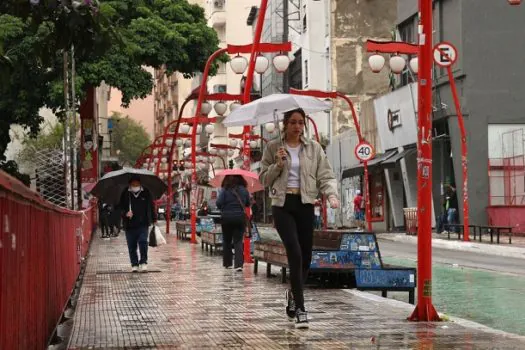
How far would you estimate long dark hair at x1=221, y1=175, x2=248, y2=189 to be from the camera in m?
19.1

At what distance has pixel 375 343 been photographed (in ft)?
26.9

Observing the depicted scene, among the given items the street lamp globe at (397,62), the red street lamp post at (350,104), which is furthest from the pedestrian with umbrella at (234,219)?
the red street lamp post at (350,104)

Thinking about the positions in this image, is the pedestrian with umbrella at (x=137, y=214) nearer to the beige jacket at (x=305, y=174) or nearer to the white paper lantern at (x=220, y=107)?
the beige jacket at (x=305, y=174)

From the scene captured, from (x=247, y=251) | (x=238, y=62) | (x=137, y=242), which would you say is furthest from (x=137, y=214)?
(x=238, y=62)

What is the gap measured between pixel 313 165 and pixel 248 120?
17.0 feet

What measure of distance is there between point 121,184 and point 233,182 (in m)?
2.16

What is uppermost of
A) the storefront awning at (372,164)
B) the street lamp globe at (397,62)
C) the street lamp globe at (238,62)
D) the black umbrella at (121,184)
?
the street lamp globe at (397,62)

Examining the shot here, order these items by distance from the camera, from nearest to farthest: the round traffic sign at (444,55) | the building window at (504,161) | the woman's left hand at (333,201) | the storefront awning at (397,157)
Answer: the woman's left hand at (333,201) < the round traffic sign at (444,55) < the building window at (504,161) < the storefront awning at (397,157)

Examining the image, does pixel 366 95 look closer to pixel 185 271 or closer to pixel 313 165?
pixel 185 271

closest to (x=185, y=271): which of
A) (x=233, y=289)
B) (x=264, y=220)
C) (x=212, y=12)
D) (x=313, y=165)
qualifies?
(x=233, y=289)

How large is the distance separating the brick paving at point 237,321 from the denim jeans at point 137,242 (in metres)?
2.03

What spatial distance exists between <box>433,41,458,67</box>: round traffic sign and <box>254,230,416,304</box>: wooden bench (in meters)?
15.1

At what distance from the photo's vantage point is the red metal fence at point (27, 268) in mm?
5160

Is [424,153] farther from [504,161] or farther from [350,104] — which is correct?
[504,161]
